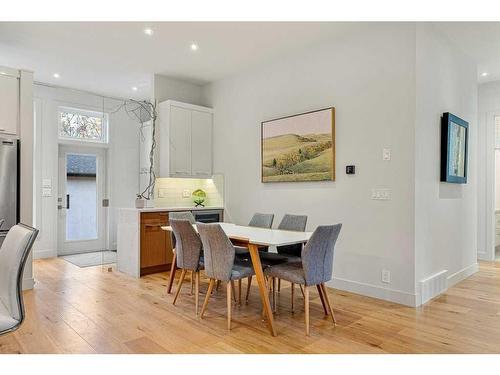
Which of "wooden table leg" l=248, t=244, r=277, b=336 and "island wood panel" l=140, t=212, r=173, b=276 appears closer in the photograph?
"wooden table leg" l=248, t=244, r=277, b=336

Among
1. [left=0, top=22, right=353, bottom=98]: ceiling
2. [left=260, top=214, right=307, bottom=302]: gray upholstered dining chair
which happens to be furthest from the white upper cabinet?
[left=260, top=214, right=307, bottom=302]: gray upholstered dining chair

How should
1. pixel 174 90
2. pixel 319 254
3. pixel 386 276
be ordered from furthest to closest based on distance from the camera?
pixel 174 90 < pixel 386 276 < pixel 319 254

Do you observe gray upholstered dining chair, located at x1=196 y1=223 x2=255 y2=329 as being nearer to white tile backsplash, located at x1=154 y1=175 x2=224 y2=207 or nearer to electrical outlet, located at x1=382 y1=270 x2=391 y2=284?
electrical outlet, located at x1=382 y1=270 x2=391 y2=284

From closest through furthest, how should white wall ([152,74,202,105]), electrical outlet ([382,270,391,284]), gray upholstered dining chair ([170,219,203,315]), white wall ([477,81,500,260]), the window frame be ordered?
gray upholstered dining chair ([170,219,203,315]) → electrical outlet ([382,270,391,284]) → white wall ([152,74,202,105]) → white wall ([477,81,500,260]) → the window frame

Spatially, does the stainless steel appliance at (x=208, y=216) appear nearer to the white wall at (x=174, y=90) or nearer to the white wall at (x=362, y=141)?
the white wall at (x=362, y=141)

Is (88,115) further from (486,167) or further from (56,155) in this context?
(486,167)

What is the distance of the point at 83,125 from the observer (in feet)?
21.7

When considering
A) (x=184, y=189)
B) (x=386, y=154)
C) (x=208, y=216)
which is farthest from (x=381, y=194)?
(x=184, y=189)

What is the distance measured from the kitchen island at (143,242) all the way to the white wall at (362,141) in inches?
58.0

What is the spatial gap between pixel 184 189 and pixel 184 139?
0.86 metres

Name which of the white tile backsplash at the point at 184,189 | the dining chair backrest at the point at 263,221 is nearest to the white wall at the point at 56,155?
the white tile backsplash at the point at 184,189

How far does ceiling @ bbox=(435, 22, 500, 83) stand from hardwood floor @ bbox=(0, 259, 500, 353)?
2.90 metres

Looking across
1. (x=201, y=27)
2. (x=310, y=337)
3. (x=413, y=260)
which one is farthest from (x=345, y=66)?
(x=310, y=337)

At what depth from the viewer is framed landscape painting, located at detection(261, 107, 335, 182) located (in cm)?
428
